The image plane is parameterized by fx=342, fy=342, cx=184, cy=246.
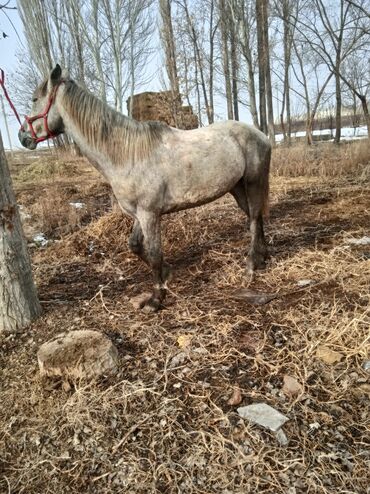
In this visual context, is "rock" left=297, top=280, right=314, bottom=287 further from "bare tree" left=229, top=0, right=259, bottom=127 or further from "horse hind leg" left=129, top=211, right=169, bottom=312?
"bare tree" left=229, top=0, right=259, bottom=127

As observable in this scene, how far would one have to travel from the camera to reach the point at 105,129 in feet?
9.50

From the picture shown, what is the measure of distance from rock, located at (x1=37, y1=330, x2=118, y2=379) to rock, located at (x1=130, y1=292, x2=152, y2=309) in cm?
72

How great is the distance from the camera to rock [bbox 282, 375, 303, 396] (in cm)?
204

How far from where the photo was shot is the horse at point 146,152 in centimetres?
289

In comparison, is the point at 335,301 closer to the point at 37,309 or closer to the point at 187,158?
the point at 187,158

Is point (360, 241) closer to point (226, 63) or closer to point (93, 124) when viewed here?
point (93, 124)

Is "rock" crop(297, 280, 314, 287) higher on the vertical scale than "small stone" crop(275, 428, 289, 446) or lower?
higher

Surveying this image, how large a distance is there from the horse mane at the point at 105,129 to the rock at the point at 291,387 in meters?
2.04

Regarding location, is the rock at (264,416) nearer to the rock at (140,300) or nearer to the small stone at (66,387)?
the small stone at (66,387)

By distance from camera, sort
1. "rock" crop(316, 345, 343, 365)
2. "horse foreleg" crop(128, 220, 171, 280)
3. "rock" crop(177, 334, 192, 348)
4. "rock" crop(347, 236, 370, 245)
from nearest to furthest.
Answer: "rock" crop(316, 345, 343, 365), "rock" crop(177, 334, 192, 348), "horse foreleg" crop(128, 220, 171, 280), "rock" crop(347, 236, 370, 245)

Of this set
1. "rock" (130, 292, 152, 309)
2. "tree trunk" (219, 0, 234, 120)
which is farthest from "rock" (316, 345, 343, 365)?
"tree trunk" (219, 0, 234, 120)

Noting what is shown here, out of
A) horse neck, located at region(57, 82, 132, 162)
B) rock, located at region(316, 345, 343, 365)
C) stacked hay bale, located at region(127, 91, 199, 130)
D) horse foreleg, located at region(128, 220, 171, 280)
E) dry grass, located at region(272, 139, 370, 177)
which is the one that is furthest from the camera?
stacked hay bale, located at region(127, 91, 199, 130)

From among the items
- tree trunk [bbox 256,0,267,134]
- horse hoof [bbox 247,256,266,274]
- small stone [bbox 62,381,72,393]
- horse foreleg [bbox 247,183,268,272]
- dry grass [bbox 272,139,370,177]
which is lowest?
small stone [bbox 62,381,72,393]

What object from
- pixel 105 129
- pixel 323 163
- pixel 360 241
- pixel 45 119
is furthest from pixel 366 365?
pixel 323 163
